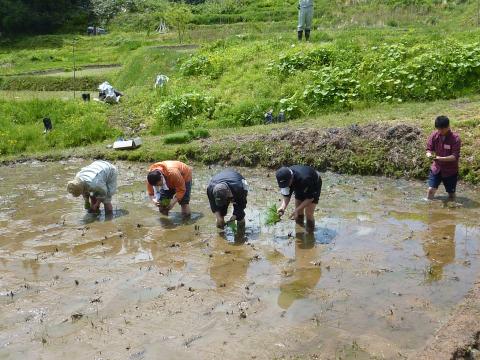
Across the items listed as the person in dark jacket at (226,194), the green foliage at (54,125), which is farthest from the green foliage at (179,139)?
the person in dark jacket at (226,194)

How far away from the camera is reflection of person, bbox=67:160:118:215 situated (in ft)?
27.8

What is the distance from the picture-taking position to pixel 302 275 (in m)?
6.37

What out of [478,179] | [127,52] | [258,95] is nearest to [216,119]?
[258,95]

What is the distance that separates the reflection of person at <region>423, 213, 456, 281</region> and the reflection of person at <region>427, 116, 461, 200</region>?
802 millimetres

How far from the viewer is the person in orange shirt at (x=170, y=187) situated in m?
8.38

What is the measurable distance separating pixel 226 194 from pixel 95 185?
2293 mm

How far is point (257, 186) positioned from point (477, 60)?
719cm

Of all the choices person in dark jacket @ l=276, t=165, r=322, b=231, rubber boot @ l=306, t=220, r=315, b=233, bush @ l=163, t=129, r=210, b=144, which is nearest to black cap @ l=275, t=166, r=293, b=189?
person in dark jacket @ l=276, t=165, r=322, b=231

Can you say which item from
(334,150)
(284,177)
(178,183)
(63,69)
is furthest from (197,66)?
(63,69)

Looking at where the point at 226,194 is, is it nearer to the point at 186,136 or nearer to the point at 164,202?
the point at 164,202

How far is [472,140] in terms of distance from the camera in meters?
10.2

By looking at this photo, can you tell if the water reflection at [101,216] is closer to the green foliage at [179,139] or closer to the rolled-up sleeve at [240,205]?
the rolled-up sleeve at [240,205]

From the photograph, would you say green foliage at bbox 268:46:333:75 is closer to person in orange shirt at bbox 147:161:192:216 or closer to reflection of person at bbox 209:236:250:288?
person in orange shirt at bbox 147:161:192:216

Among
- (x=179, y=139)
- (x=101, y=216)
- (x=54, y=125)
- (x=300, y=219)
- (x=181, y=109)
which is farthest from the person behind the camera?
(x=54, y=125)
